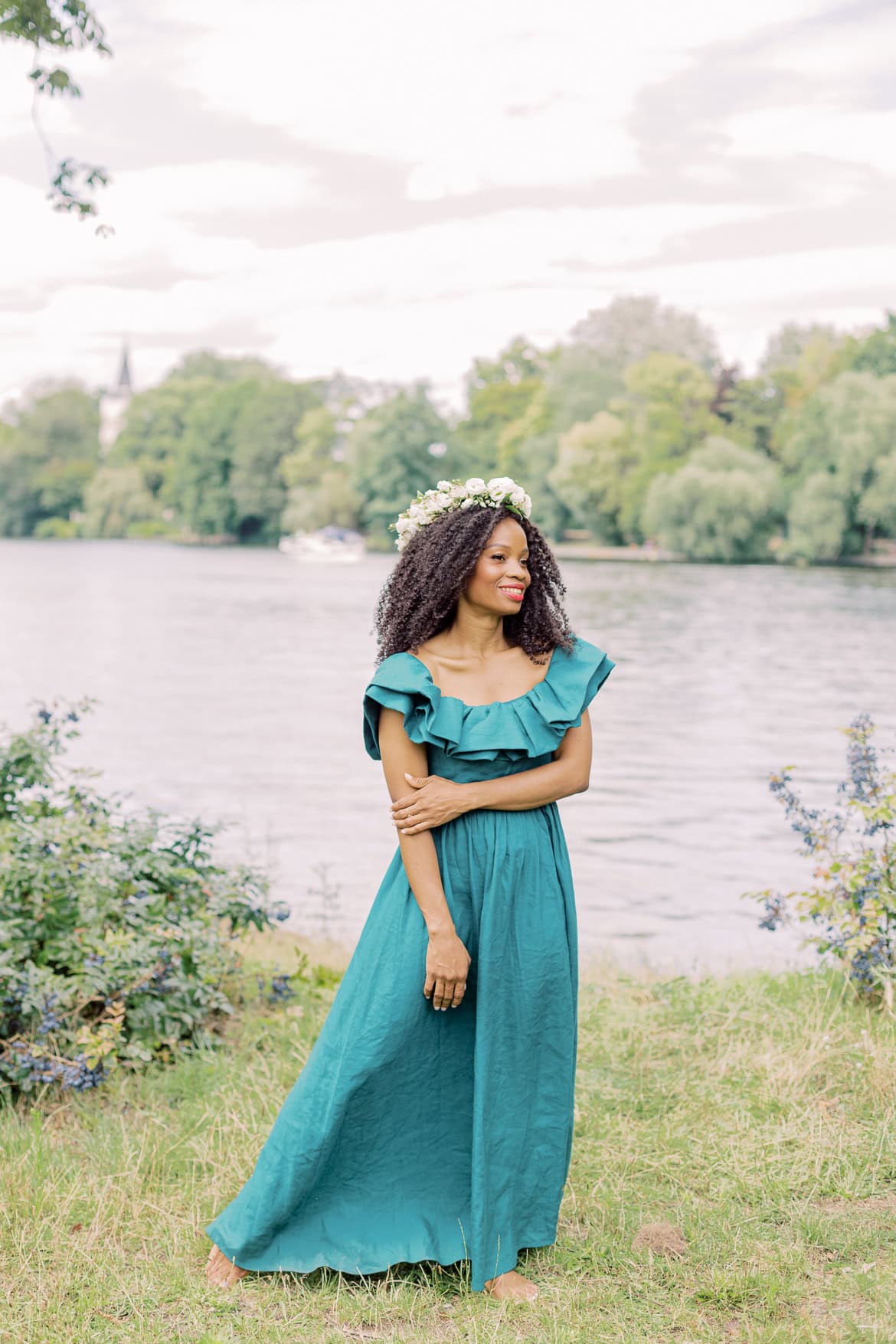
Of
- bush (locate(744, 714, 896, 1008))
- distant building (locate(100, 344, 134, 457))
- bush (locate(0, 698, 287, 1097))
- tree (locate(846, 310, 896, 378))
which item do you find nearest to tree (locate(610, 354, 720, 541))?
tree (locate(846, 310, 896, 378))

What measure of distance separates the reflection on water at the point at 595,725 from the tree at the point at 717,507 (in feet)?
22.7

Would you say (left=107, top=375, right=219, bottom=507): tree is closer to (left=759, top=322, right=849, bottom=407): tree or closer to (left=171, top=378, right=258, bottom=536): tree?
(left=171, top=378, right=258, bottom=536): tree

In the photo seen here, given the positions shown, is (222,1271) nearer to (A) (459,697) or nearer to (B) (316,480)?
(A) (459,697)

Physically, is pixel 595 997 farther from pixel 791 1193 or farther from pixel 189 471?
pixel 189 471

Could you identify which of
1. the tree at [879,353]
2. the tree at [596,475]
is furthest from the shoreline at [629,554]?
the tree at [879,353]

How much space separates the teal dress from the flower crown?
0.36 metres

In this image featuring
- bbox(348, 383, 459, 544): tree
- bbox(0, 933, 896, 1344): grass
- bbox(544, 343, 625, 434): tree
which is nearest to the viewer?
bbox(0, 933, 896, 1344): grass

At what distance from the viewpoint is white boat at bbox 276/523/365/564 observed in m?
69.1

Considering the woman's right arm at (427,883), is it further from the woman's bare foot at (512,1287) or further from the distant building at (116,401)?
the distant building at (116,401)

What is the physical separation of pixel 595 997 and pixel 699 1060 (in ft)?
2.97

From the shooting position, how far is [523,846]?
322cm

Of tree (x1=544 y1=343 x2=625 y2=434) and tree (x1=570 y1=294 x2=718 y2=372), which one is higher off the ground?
tree (x1=570 y1=294 x2=718 y2=372)

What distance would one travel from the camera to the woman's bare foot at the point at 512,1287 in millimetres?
3195

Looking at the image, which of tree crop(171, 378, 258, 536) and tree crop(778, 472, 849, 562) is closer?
tree crop(778, 472, 849, 562)
